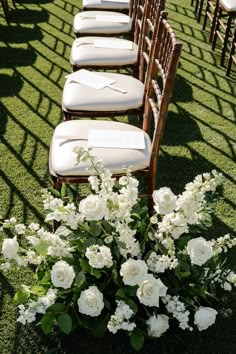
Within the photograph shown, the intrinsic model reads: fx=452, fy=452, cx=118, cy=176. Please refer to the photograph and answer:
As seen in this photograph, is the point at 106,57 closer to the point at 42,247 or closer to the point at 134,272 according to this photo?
the point at 42,247

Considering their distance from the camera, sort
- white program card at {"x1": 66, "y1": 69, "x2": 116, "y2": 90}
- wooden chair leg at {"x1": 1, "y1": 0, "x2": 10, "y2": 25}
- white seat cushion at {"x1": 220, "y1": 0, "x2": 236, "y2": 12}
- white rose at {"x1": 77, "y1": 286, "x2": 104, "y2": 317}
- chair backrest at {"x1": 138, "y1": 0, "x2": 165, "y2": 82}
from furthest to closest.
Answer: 1. wooden chair leg at {"x1": 1, "y1": 0, "x2": 10, "y2": 25}
2. white seat cushion at {"x1": 220, "y1": 0, "x2": 236, "y2": 12}
3. white program card at {"x1": 66, "y1": 69, "x2": 116, "y2": 90}
4. chair backrest at {"x1": 138, "y1": 0, "x2": 165, "y2": 82}
5. white rose at {"x1": 77, "y1": 286, "x2": 104, "y2": 317}

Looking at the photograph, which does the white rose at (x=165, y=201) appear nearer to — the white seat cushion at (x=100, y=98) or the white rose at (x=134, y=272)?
the white rose at (x=134, y=272)

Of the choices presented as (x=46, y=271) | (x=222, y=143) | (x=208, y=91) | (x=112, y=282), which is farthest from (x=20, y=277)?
(x=208, y=91)

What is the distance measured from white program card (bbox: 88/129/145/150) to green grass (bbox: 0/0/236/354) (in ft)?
2.01

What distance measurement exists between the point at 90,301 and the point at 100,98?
127 cm

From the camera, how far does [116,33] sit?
3379 mm

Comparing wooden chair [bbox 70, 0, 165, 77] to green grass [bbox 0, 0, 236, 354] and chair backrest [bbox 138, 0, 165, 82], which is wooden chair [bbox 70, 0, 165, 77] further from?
green grass [bbox 0, 0, 236, 354]

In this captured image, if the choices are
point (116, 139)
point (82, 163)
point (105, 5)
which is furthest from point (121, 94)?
point (105, 5)

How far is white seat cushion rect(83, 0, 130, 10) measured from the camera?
375cm

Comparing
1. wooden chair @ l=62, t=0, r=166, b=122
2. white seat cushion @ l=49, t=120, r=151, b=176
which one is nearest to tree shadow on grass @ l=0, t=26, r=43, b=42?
wooden chair @ l=62, t=0, r=166, b=122

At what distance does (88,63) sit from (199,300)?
1.70 m

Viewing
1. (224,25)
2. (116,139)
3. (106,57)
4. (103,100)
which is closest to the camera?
(116,139)

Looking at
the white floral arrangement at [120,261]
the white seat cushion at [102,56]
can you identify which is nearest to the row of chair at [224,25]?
the white seat cushion at [102,56]

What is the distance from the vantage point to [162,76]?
212 cm
